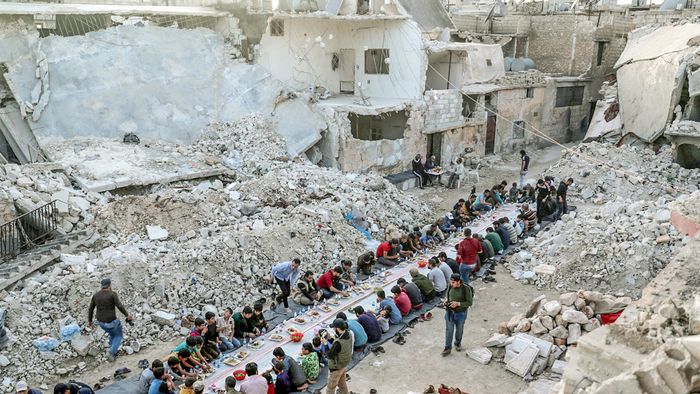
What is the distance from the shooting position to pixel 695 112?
18125 mm

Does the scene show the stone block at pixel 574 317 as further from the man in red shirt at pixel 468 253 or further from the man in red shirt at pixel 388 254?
the man in red shirt at pixel 388 254

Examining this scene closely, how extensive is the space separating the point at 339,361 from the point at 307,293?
321 cm

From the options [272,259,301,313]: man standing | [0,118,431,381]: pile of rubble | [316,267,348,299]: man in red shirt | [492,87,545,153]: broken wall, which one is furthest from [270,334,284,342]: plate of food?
[492,87,545,153]: broken wall

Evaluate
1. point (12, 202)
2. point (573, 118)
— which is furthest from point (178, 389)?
point (573, 118)

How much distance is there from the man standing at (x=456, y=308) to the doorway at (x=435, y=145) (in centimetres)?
1396

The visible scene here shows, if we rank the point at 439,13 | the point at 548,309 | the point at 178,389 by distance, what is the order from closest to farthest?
the point at 178,389
the point at 548,309
the point at 439,13

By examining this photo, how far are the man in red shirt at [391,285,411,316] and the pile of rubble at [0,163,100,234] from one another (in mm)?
6867

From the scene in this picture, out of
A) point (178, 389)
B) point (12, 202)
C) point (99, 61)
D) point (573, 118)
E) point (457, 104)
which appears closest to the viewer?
point (178, 389)

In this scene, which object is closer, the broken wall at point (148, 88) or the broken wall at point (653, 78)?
the broken wall at point (148, 88)

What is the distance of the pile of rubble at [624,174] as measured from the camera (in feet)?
56.5

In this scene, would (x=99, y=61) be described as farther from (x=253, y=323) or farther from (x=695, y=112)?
(x=695, y=112)

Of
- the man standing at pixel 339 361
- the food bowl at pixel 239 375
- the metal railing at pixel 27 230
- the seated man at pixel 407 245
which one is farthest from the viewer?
the seated man at pixel 407 245

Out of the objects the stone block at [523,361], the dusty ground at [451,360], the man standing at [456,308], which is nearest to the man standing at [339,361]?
the dusty ground at [451,360]

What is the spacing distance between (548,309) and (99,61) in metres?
14.8
